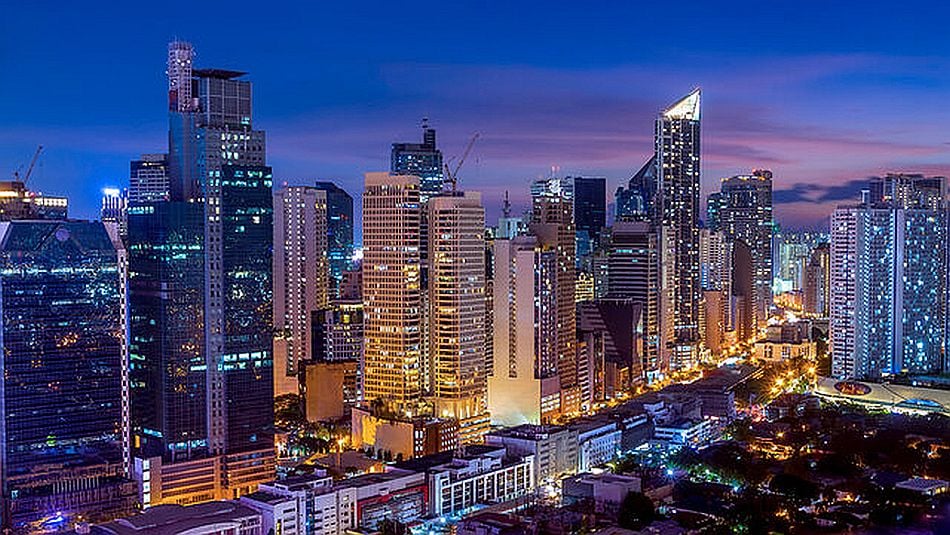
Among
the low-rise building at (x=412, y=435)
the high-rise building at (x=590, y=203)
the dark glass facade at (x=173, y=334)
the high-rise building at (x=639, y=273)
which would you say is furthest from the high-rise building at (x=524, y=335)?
the high-rise building at (x=590, y=203)

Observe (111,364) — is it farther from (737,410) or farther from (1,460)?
(737,410)

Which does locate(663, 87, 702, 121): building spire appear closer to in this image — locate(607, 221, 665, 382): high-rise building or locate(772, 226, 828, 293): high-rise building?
locate(607, 221, 665, 382): high-rise building

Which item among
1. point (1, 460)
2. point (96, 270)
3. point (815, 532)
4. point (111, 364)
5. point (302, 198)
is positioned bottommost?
point (815, 532)

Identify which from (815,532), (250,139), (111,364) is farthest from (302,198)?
(815,532)

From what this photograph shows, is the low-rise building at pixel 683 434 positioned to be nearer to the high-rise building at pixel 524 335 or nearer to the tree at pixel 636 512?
the high-rise building at pixel 524 335

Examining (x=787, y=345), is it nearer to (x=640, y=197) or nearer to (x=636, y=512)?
(x=640, y=197)

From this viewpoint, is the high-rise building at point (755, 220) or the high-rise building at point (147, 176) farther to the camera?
the high-rise building at point (755, 220)

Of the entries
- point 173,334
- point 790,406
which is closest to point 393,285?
point 173,334
